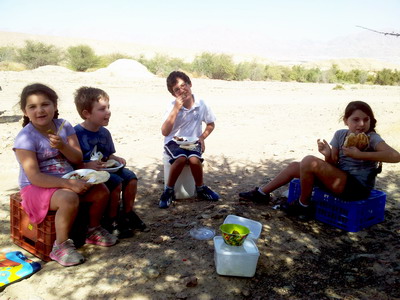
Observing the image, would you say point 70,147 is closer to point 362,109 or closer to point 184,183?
point 184,183

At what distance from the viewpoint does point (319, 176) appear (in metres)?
3.55

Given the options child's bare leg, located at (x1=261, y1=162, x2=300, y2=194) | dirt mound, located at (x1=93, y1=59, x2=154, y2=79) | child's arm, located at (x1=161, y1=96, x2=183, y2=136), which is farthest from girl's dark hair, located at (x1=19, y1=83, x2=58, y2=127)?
dirt mound, located at (x1=93, y1=59, x2=154, y2=79)

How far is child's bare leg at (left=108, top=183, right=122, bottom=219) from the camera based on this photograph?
10.8ft

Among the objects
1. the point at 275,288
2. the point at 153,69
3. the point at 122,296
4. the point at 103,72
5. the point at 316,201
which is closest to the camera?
the point at 122,296

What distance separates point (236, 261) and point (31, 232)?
65.8 inches

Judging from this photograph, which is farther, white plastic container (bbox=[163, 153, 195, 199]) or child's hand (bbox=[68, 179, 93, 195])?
white plastic container (bbox=[163, 153, 195, 199])

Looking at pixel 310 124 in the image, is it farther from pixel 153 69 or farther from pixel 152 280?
pixel 153 69

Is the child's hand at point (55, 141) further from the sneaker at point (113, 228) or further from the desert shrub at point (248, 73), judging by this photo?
the desert shrub at point (248, 73)

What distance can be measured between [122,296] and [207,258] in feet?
2.38

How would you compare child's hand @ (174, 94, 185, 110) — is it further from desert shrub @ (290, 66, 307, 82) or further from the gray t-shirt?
desert shrub @ (290, 66, 307, 82)

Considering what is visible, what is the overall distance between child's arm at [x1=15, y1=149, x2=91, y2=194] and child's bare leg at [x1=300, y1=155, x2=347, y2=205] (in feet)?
6.55

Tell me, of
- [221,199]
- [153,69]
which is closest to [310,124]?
[221,199]

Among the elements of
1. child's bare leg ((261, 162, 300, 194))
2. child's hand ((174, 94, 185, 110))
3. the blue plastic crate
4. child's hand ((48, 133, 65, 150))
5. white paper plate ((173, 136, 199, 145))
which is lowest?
the blue plastic crate

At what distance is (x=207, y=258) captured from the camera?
2898 millimetres
